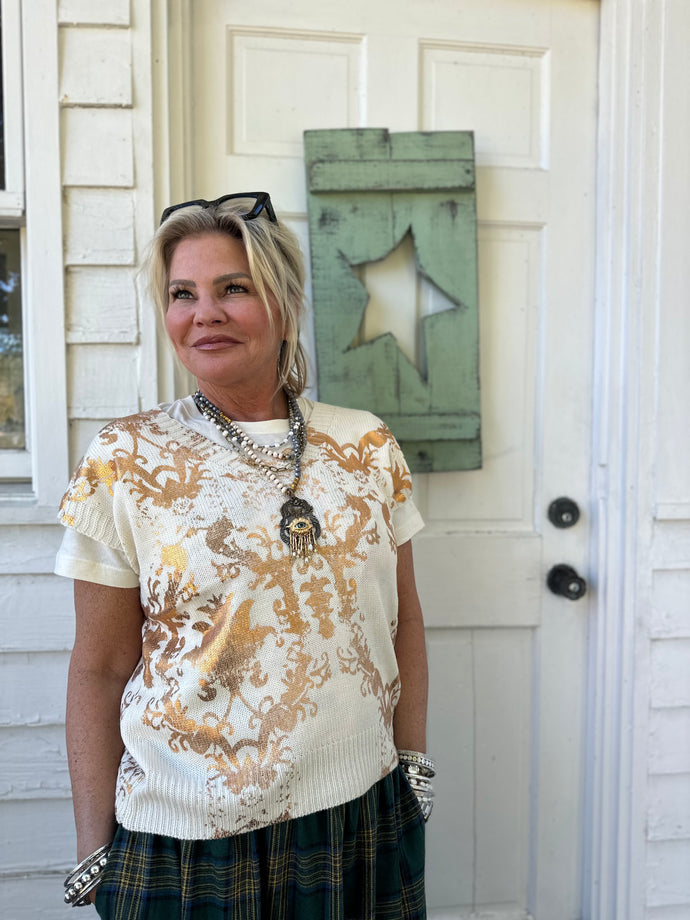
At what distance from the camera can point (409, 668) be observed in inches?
46.9

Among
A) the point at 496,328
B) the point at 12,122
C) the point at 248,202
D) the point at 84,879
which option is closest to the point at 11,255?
the point at 12,122

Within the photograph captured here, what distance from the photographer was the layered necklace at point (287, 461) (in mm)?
990

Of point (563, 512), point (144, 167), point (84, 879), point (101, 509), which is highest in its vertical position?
point (144, 167)

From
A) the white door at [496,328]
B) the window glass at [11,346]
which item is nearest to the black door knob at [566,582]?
the white door at [496,328]

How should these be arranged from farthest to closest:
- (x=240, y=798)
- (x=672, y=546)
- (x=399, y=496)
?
(x=672, y=546) < (x=399, y=496) < (x=240, y=798)

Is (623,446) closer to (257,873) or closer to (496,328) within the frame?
(496,328)

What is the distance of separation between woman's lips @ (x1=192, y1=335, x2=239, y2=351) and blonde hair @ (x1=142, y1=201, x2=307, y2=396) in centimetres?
7

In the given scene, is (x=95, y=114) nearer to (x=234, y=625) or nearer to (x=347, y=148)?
(x=347, y=148)

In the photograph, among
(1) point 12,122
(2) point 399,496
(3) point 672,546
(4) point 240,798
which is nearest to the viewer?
(4) point 240,798

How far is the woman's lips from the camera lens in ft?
3.37

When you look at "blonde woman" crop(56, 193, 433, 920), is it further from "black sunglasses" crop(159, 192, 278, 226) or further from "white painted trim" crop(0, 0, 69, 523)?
"white painted trim" crop(0, 0, 69, 523)

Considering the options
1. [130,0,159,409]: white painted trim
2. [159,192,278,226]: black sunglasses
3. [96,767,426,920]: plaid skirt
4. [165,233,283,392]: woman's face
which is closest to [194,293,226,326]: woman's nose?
[165,233,283,392]: woman's face

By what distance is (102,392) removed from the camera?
1383 millimetres

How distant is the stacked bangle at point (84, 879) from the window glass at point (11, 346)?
82cm
